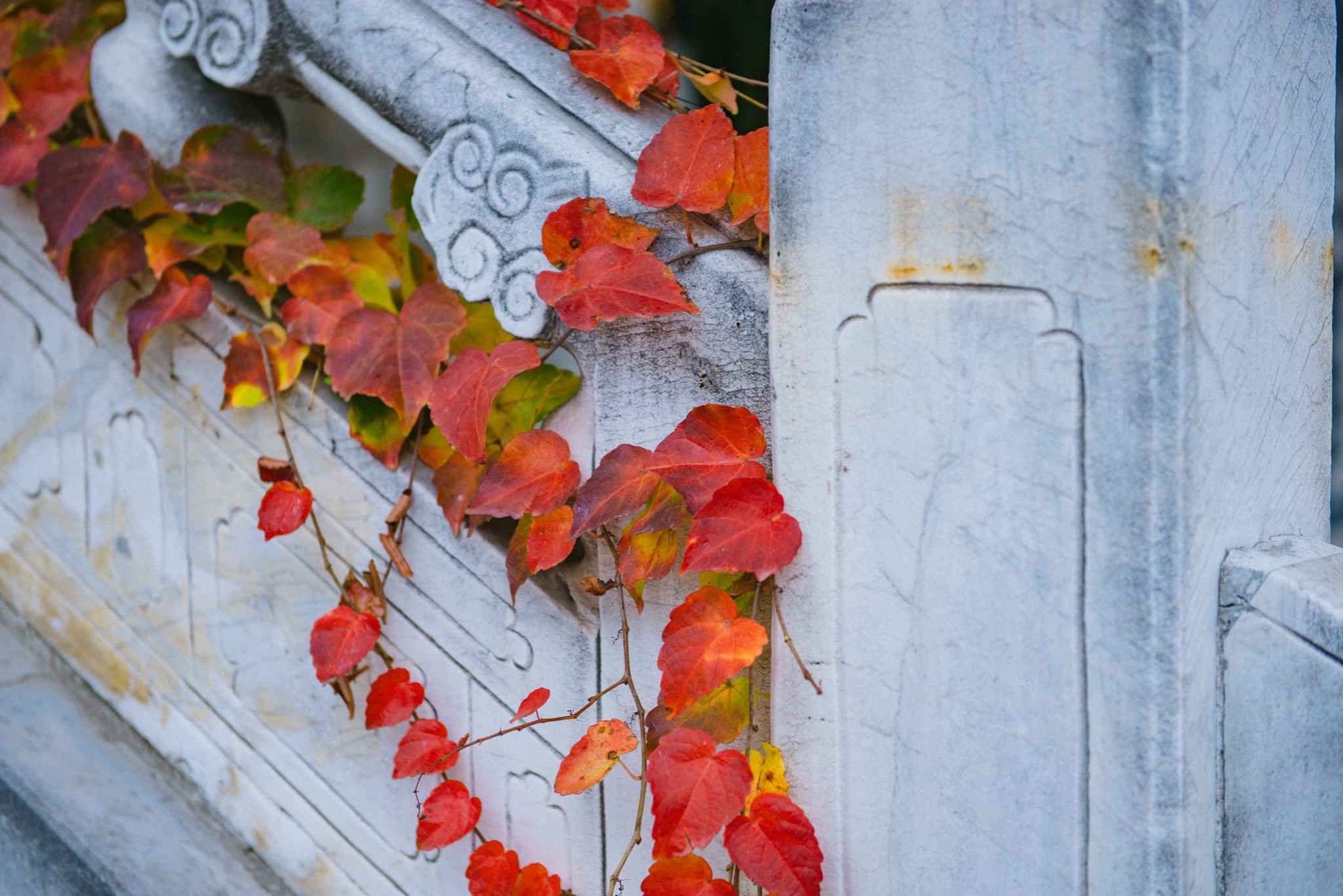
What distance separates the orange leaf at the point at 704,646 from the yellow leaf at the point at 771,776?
0.43 feet

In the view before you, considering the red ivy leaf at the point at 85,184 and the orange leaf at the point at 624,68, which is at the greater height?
the orange leaf at the point at 624,68

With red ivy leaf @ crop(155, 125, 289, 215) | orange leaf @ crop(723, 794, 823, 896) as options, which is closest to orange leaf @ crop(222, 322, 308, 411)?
red ivy leaf @ crop(155, 125, 289, 215)

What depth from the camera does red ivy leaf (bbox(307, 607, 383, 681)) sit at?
51.4 inches

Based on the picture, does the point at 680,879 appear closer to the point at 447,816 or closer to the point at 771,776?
the point at 771,776

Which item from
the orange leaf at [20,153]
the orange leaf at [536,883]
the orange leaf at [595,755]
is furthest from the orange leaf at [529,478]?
the orange leaf at [20,153]

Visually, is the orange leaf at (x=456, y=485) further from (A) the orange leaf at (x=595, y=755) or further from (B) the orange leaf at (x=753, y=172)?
(B) the orange leaf at (x=753, y=172)

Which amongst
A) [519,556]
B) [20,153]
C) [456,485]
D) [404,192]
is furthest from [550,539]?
[20,153]

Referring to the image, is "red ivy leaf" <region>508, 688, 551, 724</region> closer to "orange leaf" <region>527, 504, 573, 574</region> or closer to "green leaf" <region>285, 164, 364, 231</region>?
"orange leaf" <region>527, 504, 573, 574</region>

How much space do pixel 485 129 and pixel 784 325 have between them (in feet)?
1.54

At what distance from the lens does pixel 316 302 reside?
4.42 feet

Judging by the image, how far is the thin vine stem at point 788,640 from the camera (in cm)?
105

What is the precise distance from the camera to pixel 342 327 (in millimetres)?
1297

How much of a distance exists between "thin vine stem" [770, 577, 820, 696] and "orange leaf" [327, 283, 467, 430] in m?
0.51

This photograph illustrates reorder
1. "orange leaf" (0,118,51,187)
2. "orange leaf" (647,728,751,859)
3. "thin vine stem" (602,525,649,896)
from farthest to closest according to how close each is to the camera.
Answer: "orange leaf" (0,118,51,187) < "thin vine stem" (602,525,649,896) < "orange leaf" (647,728,751,859)
